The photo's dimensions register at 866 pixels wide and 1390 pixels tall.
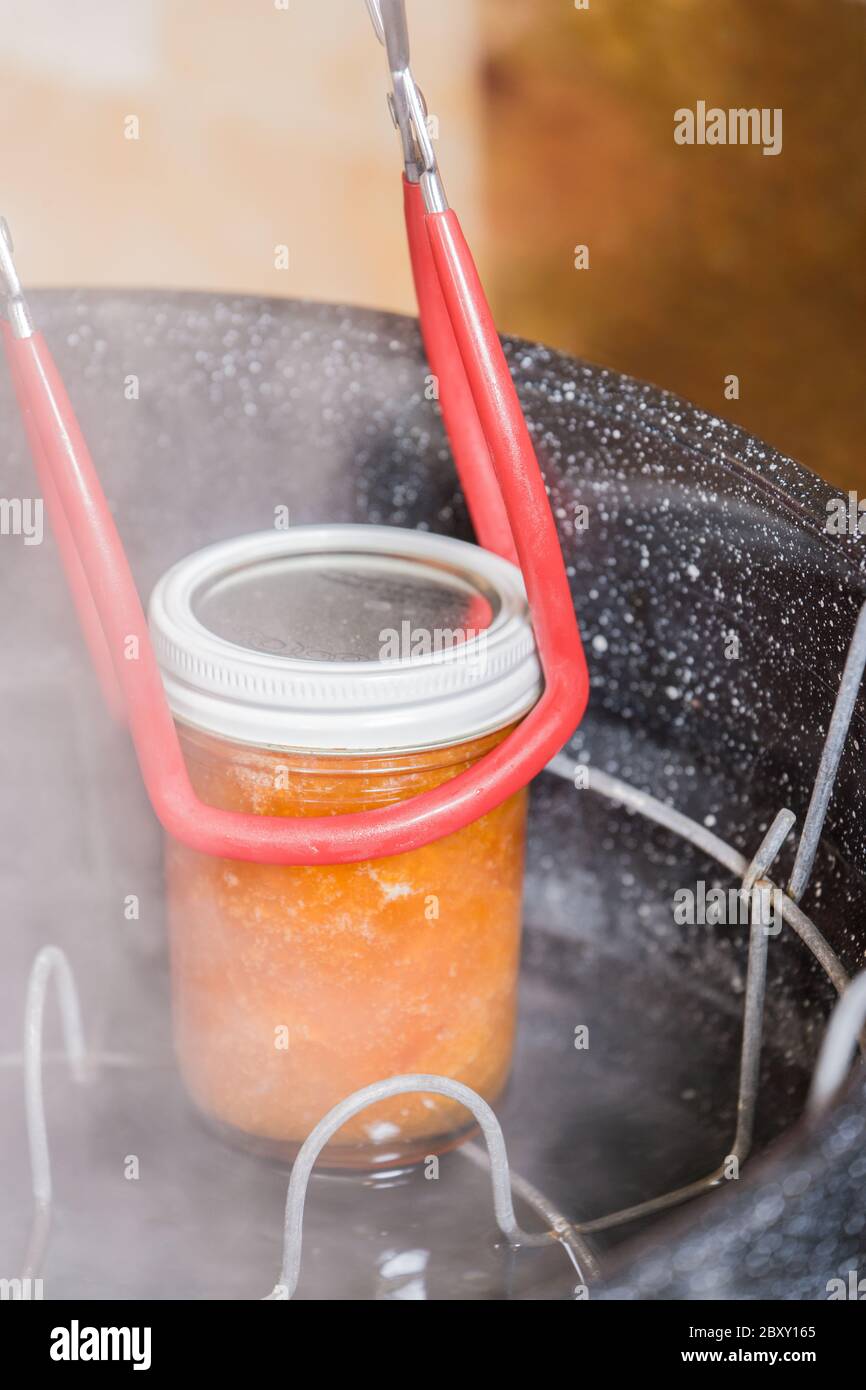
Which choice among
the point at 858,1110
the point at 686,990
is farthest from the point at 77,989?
the point at 858,1110

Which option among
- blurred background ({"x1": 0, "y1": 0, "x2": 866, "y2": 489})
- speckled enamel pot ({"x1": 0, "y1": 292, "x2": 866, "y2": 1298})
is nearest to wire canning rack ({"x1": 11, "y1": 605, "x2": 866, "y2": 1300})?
speckled enamel pot ({"x1": 0, "y1": 292, "x2": 866, "y2": 1298})

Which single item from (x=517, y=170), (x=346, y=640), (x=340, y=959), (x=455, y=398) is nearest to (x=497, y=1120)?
(x=340, y=959)

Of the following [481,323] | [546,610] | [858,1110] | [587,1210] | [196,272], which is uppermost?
[196,272]

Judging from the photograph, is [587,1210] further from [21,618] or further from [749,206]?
[749,206]

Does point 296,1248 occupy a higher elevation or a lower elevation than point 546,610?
lower

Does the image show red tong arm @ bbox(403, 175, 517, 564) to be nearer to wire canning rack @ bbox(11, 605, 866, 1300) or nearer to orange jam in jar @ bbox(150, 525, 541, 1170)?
orange jam in jar @ bbox(150, 525, 541, 1170)

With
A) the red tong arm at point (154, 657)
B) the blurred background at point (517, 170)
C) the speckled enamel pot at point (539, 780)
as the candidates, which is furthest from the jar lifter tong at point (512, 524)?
the blurred background at point (517, 170)
